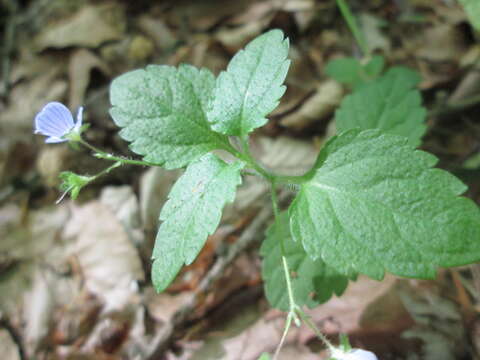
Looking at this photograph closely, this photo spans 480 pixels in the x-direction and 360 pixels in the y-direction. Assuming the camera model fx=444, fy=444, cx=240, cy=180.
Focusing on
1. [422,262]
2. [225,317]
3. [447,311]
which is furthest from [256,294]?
[422,262]

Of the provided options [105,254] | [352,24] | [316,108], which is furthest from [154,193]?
[352,24]

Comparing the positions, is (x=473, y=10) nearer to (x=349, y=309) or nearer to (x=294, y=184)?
(x=294, y=184)

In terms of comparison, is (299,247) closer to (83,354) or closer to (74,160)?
(83,354)

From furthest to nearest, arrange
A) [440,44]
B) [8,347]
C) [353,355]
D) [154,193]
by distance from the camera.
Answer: [440,44] < [154,193] < [8,347] < [353,355]

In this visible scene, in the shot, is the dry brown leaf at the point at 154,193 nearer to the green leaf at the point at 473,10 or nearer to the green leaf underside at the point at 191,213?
the green leaf underside at the point at 191,213

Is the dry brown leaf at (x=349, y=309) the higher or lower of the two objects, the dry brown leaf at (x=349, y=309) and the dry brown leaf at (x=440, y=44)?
the lower

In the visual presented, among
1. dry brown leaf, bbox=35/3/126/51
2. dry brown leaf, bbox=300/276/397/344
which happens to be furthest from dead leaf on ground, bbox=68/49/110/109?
dry brown leaf, bbox=300/276/397/344

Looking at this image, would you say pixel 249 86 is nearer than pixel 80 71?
Yes

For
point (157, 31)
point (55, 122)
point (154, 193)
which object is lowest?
point (154, 193)

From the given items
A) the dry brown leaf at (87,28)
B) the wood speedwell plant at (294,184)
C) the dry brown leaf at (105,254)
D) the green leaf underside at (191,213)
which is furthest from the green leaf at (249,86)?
the dry brown leaf at (87,28)
